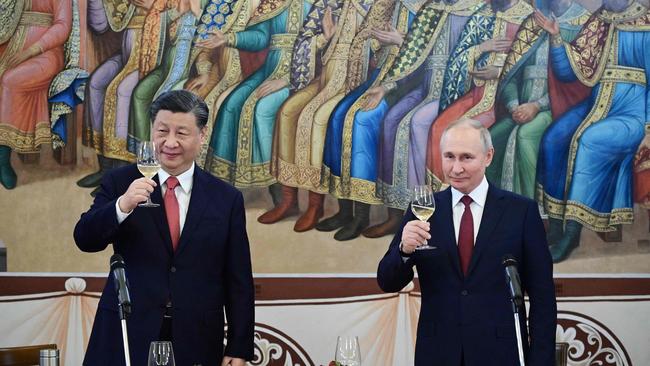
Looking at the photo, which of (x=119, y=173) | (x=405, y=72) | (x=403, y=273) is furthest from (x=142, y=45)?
(x=403, y=273)

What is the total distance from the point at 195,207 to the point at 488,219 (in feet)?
3.31

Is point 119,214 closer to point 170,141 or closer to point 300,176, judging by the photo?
point 170,141

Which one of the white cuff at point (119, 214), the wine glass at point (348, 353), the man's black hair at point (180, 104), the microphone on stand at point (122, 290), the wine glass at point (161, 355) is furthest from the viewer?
the man's black hair at point (180, 104)

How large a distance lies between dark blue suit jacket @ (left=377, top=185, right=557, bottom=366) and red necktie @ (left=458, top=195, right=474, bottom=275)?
28 millimetres

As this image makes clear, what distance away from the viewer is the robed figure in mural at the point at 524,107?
5879 millimetres

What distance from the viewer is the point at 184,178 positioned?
3.71 m

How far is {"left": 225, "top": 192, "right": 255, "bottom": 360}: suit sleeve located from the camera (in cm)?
370

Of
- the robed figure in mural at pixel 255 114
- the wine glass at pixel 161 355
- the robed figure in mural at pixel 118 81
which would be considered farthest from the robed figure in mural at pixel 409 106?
the wine glass at pixel 161 355

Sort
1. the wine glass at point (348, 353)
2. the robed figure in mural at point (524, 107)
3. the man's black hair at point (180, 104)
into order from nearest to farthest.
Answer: the wine glass at point (348, 353) → the man's black hair at point (180, 104) → the robed figure in mural at point (524, 107)

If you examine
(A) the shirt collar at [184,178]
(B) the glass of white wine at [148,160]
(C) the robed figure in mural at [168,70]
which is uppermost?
(C) the robed figure in mural at [168,70]

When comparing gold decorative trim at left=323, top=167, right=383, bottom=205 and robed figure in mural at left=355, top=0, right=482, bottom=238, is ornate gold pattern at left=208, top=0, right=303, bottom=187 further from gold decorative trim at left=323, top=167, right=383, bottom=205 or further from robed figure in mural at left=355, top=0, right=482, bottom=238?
robed figure in mural at left=355, top=0, right=482, bottom=238

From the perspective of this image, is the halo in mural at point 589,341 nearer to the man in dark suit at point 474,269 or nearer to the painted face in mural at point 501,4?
the painted face in mural at point 501,4

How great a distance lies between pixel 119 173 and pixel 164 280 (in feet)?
1.39

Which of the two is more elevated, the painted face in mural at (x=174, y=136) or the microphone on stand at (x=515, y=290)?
the painted face in mural at (x=174, y=136)
